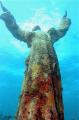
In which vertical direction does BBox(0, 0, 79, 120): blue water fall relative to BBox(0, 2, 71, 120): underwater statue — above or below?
above

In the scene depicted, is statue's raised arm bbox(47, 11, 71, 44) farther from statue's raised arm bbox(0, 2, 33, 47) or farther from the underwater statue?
the underwater statue

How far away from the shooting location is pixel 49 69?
250 centimetres

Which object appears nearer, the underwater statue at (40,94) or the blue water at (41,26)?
the underwater statue at (40,94)

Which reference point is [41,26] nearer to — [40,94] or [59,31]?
[59,31]

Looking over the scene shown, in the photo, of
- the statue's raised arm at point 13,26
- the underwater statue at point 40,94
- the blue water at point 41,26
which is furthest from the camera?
the blue water at point 41,26

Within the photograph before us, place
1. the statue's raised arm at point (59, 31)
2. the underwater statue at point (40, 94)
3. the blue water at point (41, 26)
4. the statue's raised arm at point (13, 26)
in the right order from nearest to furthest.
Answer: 1. the underwater statue at point (40, 94)
2. the statue's raised arm at point (13, 26)
3. the statue's raised arm at point (59, 31)
4. the blue water at point (41, 26)

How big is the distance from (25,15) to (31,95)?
51.6 ft

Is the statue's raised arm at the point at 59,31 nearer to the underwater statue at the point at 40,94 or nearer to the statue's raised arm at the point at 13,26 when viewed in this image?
the statue's raised arm at the point at 13,26

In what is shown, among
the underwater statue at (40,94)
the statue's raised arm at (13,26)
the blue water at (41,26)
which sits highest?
the blue water at (41,26)

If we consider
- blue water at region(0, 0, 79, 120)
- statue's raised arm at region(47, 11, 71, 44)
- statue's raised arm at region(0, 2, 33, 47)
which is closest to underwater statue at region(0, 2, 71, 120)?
statue's raised arm at region(0, 2, 33, 47)

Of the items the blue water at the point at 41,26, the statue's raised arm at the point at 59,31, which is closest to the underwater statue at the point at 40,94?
the statue's raised arm at the point at 59,31

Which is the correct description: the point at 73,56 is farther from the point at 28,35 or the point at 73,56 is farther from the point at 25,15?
the point at 28,35

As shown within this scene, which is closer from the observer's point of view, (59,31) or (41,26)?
(59,31)

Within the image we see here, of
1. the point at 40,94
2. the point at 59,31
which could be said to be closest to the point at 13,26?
the point at 59,31
